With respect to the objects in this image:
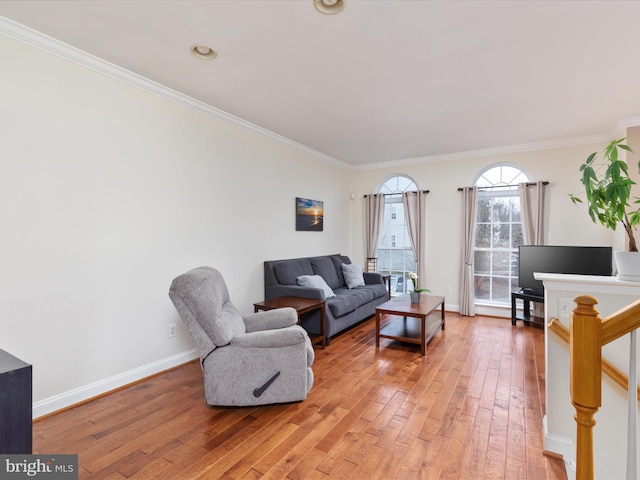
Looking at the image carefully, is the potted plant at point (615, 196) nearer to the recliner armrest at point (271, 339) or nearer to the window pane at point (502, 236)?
the recliner armrest at point (271, 339)

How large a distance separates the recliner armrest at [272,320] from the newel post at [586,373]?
2.06m

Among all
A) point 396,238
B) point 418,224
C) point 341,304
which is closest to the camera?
point 341,304

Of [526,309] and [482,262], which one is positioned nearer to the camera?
[526,309]

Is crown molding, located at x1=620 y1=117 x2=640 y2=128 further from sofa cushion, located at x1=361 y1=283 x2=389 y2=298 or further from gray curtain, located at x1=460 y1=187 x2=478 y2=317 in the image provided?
sofa cushion, located at x1=361 y1=283 x2=389 y2=298

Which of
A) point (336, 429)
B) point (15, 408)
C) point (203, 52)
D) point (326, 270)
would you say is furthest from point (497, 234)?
point (15, 408)

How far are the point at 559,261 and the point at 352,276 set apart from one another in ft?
9.50

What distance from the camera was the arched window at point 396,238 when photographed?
240 inches

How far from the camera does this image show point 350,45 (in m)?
2.41

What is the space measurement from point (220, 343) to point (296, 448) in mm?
877

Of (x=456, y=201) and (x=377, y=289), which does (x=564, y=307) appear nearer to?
(x=377, y=289)

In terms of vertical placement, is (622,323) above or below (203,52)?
below

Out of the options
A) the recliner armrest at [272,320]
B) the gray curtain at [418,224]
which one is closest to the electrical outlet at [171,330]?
Answer: the recliner armrest at [272,320]

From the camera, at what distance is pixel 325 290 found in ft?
14.2

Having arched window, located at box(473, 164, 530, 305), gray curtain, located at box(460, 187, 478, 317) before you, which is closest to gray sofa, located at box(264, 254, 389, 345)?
gray curtain, located at box(460, 187, 478, 317)
